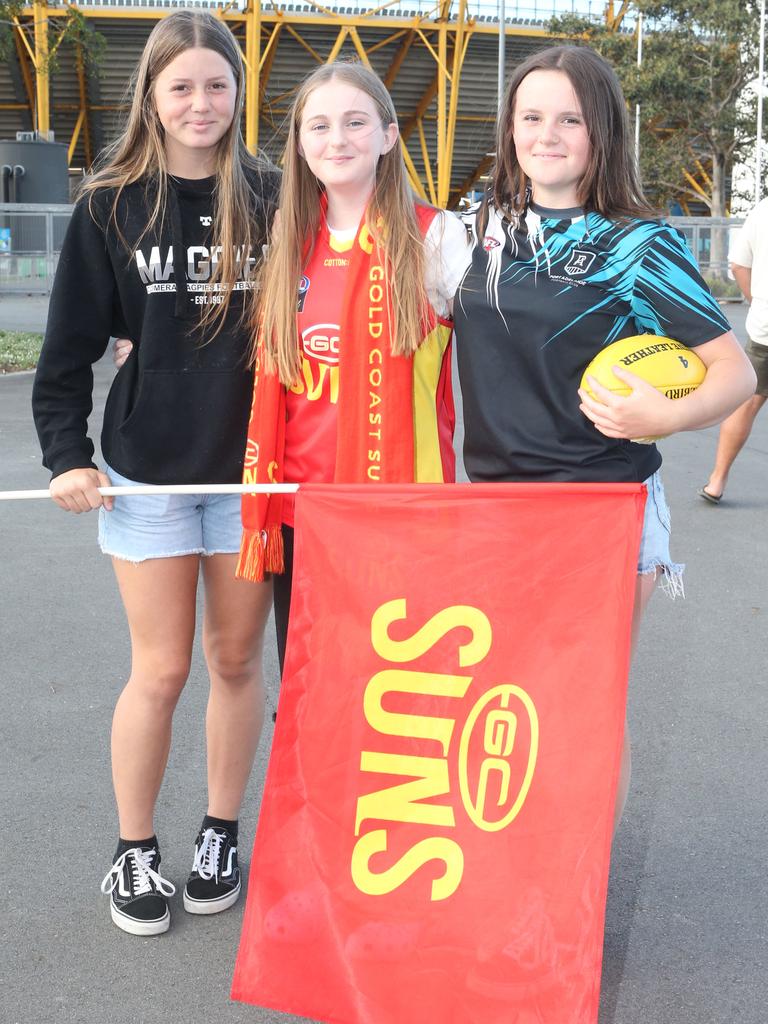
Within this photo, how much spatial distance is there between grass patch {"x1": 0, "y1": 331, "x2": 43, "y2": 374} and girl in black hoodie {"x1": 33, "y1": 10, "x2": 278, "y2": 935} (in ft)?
34.8

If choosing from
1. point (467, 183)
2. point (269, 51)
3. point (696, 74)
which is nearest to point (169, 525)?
point (696, 74)

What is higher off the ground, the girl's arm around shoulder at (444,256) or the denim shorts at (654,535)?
the girl's arm around shoulder at (444,256)

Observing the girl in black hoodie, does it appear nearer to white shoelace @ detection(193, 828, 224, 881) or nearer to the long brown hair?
white shoelace @ detection(193, 828, 224, 881)

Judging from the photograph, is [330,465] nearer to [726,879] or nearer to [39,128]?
[726,879]

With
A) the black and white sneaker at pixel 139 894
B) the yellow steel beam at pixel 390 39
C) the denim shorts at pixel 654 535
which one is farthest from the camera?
the yellow steel beam at pixel 390 39

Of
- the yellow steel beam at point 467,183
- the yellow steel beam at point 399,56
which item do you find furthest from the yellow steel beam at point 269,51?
the yellow steel beam at point 467,183

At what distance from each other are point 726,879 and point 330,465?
5.38 feet

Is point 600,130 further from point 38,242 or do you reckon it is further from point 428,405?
point 38,242

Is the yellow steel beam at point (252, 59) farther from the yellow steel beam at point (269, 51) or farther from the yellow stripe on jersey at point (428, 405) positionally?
the yellow stripe on jersey at point (428, 405)

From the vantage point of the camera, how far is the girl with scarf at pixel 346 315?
114 inches

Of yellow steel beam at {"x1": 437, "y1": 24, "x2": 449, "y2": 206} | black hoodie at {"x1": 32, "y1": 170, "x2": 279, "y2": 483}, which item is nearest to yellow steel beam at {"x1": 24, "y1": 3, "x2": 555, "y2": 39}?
yellow steel beam at {"x1": 437, "y1": 24, "x2": 449, "y2": 206}

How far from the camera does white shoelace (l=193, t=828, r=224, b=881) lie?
3346mm

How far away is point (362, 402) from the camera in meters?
2.91

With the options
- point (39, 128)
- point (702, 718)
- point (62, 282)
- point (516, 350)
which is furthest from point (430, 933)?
point (39, 128)
